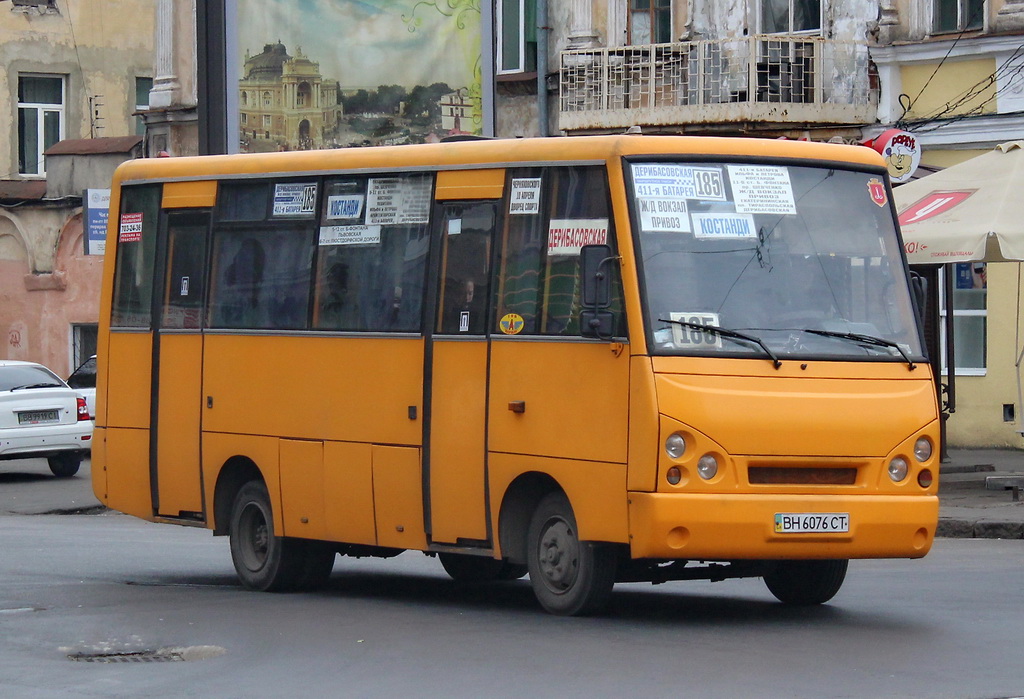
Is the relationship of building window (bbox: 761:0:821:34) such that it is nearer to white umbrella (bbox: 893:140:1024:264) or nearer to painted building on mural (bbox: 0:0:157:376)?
white umbrella (bbox: 893:140:1024:264)

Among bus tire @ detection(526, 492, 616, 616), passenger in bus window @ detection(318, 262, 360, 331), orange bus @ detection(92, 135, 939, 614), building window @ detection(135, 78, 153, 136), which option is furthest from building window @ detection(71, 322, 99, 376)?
bus tire @ detection(526, 492, 616, 616)

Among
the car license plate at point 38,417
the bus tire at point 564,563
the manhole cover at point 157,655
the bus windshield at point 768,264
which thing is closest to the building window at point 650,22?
the car license plate at point 38,417

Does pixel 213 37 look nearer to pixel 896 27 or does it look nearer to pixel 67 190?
pixel 896 27

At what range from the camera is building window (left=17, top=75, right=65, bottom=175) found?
45.3m

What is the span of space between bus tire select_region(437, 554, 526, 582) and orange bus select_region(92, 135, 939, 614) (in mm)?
27

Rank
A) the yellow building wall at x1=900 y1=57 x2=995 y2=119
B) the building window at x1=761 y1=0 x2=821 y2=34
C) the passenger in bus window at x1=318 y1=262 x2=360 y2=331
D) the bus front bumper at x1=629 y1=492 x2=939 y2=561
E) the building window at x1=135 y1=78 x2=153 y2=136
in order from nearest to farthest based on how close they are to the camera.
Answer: the bus front bumper at x1=629 y1=492 x2=939 y2=561, the passenger in bus window at x1=318 y1=262 x2=360 y2=331, the yellow building wall at x1=900 y1=57 x2=995 y2=119, the building window at x1=761 y1=0 x2=821 y2=34, the building window at x1=135 y1=78 x2=153 y2=136

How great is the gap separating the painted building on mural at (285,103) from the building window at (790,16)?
29.0 ft

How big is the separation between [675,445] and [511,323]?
5.23 feet

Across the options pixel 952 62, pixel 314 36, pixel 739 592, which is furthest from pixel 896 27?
pixel 739 592

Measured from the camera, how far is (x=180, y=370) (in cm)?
1426

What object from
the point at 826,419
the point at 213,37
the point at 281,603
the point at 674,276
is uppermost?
the point at 213,37

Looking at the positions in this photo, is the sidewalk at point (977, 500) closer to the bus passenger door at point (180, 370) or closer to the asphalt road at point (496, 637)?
the asphalt road at point (496, 637)

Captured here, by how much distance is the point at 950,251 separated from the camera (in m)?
18.5

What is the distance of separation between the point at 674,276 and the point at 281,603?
3667 mm
